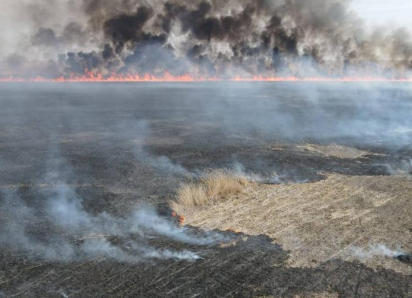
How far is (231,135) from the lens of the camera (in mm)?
20734

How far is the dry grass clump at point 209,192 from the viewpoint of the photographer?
9797 mm

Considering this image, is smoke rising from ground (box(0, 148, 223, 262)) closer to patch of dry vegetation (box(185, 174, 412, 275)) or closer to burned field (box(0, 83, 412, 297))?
burned field (box(0, 83, 412, 297))

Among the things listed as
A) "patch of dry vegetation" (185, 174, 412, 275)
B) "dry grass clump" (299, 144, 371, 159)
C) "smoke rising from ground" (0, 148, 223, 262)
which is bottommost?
"dry grass clump" (299, 144, 371, 159)

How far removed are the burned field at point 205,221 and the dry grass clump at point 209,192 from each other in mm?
207

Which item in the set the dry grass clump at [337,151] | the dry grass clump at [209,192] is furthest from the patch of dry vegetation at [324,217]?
the dry grass clump at [337,151]

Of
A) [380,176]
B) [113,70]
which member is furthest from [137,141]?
[113,70]

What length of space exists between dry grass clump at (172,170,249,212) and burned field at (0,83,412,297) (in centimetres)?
21

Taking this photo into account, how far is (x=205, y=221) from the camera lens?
8938mm

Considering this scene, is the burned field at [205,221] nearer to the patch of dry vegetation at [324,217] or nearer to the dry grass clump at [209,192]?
the patch of dry vegetation at [324,217]

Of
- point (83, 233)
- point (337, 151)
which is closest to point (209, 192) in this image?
point (83, 233)

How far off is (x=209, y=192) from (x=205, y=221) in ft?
4.97

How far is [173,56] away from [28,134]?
10246cm

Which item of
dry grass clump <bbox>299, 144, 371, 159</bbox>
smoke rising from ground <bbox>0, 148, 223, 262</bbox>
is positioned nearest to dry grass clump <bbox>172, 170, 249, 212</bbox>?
smoke rising from ground <bbox>0, 148, 223, 262</bbox>

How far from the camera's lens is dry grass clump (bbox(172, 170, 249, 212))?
32.1 feet
